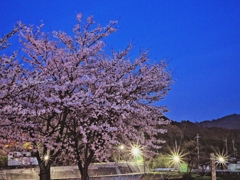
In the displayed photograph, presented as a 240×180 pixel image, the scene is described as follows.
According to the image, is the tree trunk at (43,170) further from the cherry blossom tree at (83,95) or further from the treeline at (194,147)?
the treeline at (194,147)

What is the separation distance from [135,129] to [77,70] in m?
4.47

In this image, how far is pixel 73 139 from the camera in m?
14.4

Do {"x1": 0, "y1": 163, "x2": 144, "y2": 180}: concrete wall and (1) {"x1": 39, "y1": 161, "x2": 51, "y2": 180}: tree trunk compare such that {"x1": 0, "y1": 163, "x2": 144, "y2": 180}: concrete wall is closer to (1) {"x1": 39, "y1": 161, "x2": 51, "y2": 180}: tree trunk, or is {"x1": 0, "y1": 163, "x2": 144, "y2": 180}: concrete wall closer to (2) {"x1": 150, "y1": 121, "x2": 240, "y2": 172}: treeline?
(1) {"x1": 39, "y1": 161, "x2": 51, "y2": 180}: tree trunk

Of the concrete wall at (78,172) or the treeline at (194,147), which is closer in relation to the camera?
the concrete wall at (78,172)

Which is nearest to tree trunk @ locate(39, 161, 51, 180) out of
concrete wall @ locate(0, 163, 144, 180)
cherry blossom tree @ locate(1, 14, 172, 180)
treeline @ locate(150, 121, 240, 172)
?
cherry blossom tree @ locate(1, 14, 172, 180)

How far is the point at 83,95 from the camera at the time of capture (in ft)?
37.9

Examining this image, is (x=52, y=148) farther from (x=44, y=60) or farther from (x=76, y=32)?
(x=76, y=32)

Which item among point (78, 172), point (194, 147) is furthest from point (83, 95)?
point (194, 147)

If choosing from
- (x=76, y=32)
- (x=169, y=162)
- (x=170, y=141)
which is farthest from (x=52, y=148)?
(x=170, y=141)

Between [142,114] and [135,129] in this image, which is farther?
[135,129]

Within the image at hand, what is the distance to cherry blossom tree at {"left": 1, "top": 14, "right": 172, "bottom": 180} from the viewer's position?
40.7ft

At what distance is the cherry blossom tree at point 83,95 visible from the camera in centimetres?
1240

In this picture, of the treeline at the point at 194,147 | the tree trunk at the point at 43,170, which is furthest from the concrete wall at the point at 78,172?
the treeline at the point at 194,147

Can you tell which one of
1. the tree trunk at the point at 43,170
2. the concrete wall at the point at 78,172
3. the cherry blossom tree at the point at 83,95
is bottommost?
the concrete wall at the point at 78,172
